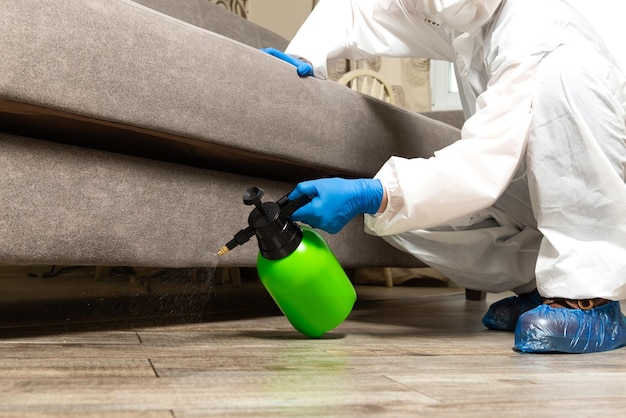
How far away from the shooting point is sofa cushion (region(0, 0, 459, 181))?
886 mm

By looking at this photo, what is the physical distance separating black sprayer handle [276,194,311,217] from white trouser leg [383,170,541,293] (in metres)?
0.54

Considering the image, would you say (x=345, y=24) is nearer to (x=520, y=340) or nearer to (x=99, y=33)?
(x=99, y=33)

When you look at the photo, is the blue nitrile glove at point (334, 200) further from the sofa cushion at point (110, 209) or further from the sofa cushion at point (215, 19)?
the sofa cushion at point (215, 19)

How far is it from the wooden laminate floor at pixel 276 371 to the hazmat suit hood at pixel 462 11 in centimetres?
57

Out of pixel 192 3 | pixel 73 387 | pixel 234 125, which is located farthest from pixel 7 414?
pixel 192 3

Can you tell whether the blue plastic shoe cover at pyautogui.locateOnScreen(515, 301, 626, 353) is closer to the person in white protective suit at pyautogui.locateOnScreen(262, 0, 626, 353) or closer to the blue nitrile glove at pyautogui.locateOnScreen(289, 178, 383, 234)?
the person in white protective suit at pyautogui.locateOnScreen(262, 0, 626, 353)

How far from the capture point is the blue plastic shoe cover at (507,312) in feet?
4.42

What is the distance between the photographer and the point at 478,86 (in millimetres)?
1323

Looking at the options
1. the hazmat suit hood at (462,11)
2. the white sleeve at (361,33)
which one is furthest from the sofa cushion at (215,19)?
the hazmat suit hood at (462,11)

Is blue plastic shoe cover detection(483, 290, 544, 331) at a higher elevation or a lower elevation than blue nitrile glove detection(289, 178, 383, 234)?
lower

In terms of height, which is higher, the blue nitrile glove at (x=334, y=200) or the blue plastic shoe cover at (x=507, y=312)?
the blue nitrile glove at (x=334, y=200)

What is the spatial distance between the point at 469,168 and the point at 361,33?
50cm

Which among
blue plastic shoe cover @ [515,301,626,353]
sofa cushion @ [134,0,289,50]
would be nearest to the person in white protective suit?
blue plastic shoe cover @ [515,301,626,353]

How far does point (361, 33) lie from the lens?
56.6 inches
